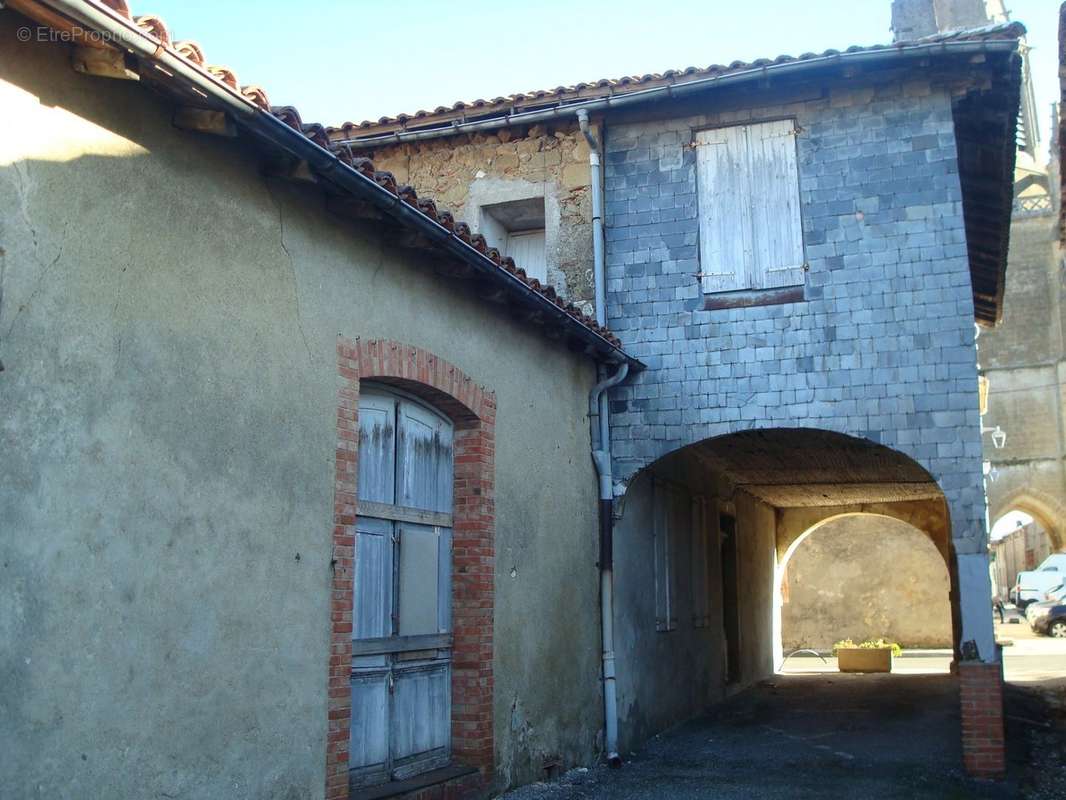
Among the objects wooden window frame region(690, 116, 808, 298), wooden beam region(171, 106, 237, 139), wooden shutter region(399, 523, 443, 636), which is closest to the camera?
wooden beam region(171, 106, 237, 139)

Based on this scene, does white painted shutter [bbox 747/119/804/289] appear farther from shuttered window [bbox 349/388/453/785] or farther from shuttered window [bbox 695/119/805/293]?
shuttered window [bbox 349/388/453/785]

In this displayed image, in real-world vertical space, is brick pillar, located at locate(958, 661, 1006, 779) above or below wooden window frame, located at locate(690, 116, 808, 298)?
below

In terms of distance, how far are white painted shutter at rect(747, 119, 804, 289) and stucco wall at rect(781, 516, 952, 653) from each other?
19446 mm

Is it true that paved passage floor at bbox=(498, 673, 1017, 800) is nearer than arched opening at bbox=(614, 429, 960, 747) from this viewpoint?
Yes

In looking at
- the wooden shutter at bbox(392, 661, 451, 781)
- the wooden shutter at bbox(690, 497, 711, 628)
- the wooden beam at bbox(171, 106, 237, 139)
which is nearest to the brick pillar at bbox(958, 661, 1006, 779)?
the wooden shutter at bbox(392, 661, 451, 781)

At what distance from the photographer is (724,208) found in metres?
10.4

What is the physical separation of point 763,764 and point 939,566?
21.1 m

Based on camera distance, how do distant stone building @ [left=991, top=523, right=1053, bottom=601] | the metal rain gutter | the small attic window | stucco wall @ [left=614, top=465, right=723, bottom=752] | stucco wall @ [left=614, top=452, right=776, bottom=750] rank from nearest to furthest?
the metal rain gutter < stucco wall @ [left=614, top=465, right=723, bottom=752] < stucco wall @ [left=614, top=452, right=776, bottom=750] < the small attic window < distant stone building @ [left=991, top=523, right=1053, bottom=601]

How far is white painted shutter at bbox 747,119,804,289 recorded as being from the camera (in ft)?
33.1

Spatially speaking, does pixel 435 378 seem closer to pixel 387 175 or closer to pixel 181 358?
pixel 387 175

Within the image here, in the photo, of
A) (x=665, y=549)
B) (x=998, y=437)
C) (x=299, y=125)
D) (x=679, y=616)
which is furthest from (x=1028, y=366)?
(x=299, y=125)

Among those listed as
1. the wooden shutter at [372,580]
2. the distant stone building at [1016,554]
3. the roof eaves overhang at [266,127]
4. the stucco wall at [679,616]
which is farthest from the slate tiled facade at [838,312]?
the distant stone building at [1016,554]

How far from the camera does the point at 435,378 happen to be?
727 cm

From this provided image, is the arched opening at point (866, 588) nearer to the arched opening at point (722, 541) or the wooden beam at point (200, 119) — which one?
the arched opening at point (722, 541)
